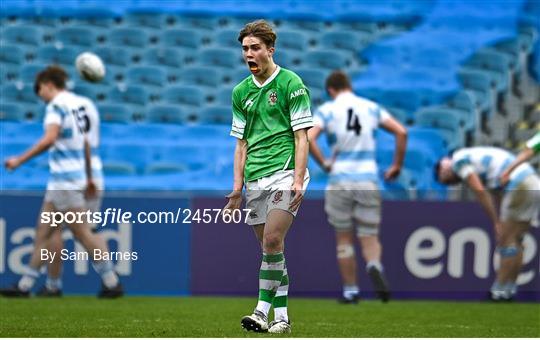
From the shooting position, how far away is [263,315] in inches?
257

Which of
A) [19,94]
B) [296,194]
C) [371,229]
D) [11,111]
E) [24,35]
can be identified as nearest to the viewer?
[296,194]

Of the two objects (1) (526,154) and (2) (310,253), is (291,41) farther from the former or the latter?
(1) (526,154)

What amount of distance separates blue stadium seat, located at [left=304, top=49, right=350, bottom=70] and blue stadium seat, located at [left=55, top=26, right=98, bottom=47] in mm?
2717

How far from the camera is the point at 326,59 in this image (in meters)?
15.6

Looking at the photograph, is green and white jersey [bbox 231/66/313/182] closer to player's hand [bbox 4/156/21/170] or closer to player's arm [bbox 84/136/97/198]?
player's hand [bbox 4/156/21/170]

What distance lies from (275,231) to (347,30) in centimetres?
978

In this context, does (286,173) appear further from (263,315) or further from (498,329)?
(498,329)

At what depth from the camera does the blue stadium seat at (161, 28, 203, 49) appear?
15859 mm

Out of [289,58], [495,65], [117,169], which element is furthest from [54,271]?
[495,65]

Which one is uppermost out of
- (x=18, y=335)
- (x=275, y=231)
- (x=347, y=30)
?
(x=347, y=30)

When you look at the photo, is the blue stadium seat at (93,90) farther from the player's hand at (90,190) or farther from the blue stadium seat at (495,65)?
the player's hand at (90,190)

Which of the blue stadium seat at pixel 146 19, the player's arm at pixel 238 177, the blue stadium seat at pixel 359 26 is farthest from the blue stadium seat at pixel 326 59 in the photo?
the player's arm at pixel 238 177

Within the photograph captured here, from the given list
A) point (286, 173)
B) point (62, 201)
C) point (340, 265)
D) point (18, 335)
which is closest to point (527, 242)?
point (340, 265)

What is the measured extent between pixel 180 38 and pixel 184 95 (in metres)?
0.98
